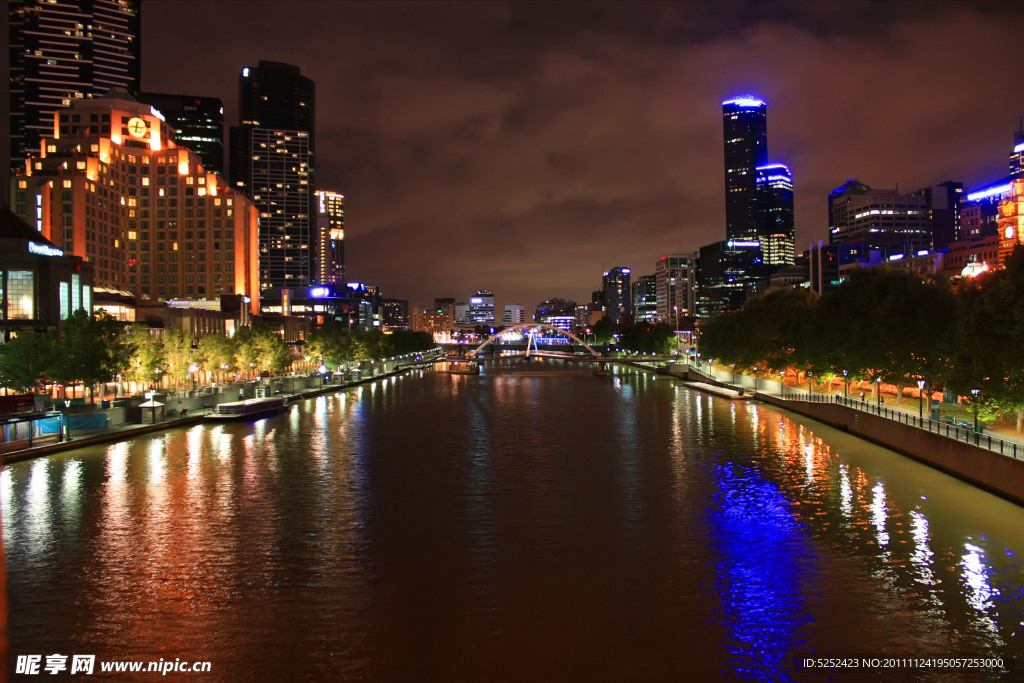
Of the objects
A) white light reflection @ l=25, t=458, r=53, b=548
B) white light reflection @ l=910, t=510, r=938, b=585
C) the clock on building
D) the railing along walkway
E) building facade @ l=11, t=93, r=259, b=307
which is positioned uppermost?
the clock on building

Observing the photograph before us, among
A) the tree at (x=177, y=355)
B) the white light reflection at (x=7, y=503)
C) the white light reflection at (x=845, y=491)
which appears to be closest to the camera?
the white light reflection at (x=7, y=503)

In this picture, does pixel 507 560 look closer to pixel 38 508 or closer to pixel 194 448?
pixel 38 508

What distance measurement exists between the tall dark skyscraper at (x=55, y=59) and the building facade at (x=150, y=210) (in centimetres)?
4147

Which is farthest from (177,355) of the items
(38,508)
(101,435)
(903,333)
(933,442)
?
(933,442)

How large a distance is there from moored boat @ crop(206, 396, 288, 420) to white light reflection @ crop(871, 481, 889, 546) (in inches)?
1509

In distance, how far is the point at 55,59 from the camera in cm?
15562

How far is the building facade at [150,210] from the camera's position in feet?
379

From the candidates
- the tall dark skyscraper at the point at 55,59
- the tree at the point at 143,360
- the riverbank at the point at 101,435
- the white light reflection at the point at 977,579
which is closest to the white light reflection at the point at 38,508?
the riverbank at the point at 101,435

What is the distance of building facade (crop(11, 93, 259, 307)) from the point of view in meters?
116

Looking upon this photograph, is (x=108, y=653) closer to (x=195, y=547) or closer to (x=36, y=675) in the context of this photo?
(x=36, y=675)

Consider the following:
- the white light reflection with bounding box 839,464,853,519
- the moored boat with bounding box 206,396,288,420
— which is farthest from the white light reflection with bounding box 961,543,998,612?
the moored boat with bounding box 206,396,288,420

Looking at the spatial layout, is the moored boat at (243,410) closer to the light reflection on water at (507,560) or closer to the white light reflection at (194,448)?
the white light reflection at (194,448)

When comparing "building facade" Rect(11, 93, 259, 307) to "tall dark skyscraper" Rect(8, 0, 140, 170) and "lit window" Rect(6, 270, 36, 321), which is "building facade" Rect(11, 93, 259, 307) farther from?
"lit window" Rect(6, 270, 36, 321)

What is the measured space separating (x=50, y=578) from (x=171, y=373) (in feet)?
170
